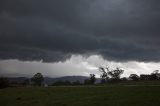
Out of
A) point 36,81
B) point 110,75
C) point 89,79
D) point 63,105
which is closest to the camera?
point 63,105

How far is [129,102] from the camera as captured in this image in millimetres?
34344

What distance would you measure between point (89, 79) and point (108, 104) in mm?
131622

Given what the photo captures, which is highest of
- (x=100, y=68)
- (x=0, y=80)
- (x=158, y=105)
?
(x=100, y=68)

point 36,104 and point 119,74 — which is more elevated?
point 119,74

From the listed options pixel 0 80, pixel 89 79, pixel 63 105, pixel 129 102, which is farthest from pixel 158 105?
pixel 89 79

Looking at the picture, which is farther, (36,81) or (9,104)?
(36,81)

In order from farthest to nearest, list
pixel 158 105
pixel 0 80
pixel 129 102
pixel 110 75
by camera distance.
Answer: pixel 110 75 < pixel 0 80 < pixel 129 102 < pixel 158 105

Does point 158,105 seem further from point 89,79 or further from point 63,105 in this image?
point 89,79

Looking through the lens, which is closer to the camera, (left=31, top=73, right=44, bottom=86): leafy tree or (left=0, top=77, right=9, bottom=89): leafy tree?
(left=0, top=77, right=9, bottom=89): leafy tree

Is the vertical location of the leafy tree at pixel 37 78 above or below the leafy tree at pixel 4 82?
above

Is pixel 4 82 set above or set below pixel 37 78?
below

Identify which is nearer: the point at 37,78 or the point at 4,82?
the point at 4,82

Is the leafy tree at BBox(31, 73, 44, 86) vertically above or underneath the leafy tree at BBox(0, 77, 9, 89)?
above

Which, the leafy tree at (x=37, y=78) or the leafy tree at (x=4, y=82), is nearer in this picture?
the leafy tree at (x=4, y=82)
